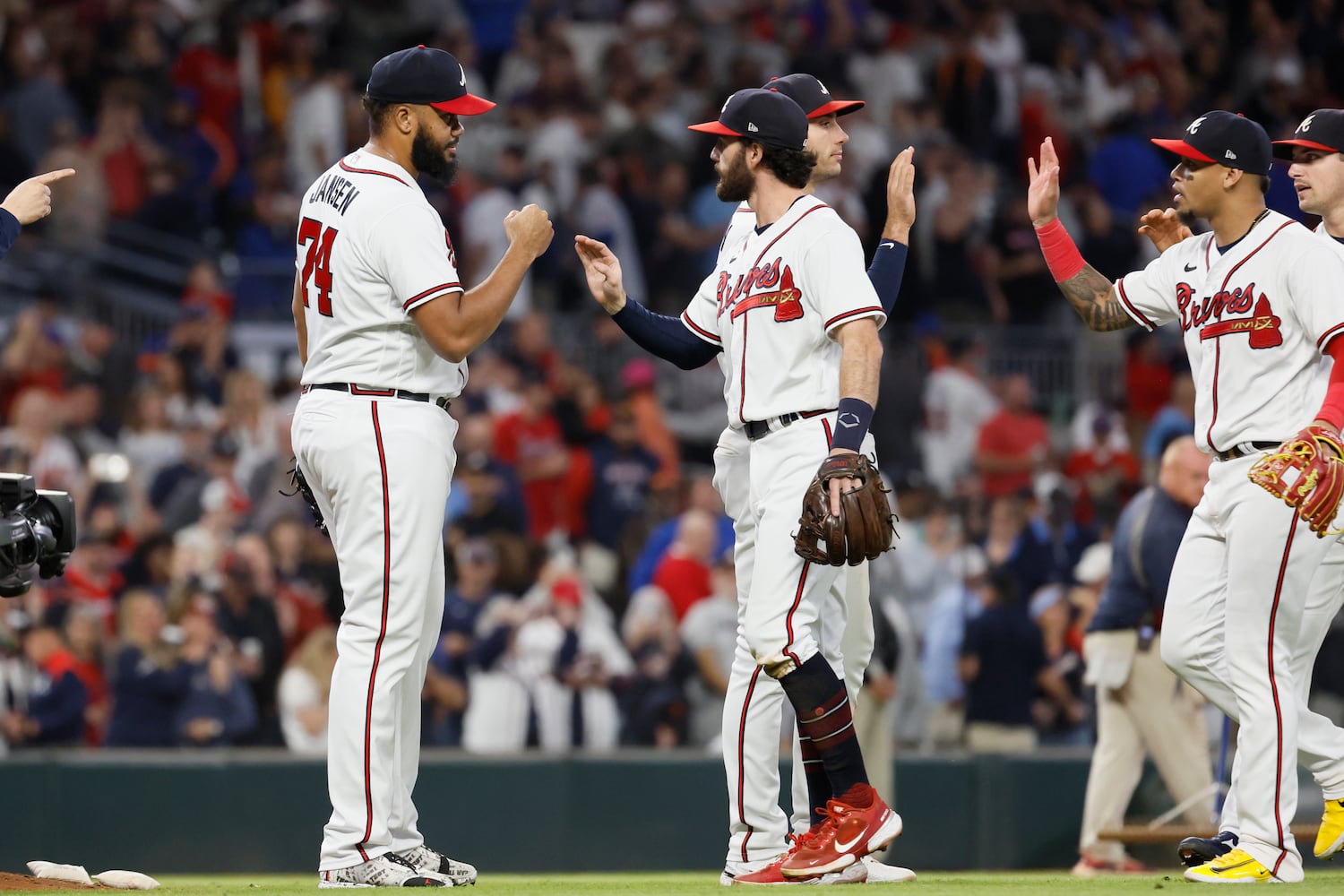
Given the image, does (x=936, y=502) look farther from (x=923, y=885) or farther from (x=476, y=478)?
(x=923, y=885)

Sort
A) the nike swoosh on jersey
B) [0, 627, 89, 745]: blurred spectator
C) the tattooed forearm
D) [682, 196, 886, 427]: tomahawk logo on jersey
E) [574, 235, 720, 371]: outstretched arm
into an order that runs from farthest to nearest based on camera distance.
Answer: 1. [0, 627, 89, 745]: blurred spectator
2. the tattooed forearm
3. [574, 235, 720, 371]: outstretched arm
4. [682, 196, 886, 427]: tomahawk logo on jersey
5. the nike swoosh on jersey

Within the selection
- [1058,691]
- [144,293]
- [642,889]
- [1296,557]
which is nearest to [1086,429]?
[1058,691]

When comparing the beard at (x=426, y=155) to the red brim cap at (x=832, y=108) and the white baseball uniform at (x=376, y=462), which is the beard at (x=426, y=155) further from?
the red brim cap at (x=832, y=108)

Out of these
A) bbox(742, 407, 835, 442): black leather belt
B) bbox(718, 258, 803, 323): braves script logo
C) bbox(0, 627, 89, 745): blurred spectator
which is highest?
bbox(718, 258, 803, 323): braves script logo

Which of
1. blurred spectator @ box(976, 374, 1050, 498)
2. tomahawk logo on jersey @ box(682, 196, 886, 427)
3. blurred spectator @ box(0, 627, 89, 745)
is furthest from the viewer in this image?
blurred spectator @ box(976, 374, 1050, 498)

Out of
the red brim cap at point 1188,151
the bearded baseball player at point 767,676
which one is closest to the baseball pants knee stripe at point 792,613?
the bearded baseball player at point 767,676

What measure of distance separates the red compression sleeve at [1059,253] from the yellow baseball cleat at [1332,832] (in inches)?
72.2

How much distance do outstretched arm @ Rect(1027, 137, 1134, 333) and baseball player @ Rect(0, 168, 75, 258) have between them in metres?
3.05

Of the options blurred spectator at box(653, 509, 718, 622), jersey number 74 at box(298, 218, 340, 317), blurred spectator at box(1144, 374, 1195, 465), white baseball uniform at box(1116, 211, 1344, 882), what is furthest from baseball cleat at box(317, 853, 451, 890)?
blurred spectator at box(1144, 374, 1195, 465)

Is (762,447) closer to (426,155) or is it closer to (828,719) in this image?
(828,719)

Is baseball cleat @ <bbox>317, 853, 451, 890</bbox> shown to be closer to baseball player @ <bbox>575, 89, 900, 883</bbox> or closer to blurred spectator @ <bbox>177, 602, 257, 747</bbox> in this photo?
baseball player @ <bbox>575, 89, 900, 883</bbox>

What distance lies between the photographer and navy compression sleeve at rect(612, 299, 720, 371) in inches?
230

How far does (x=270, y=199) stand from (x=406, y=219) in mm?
8094

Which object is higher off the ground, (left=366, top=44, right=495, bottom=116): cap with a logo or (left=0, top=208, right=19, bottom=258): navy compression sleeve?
(left=366, top=44, right=495, bottom=116): cap with a logo
